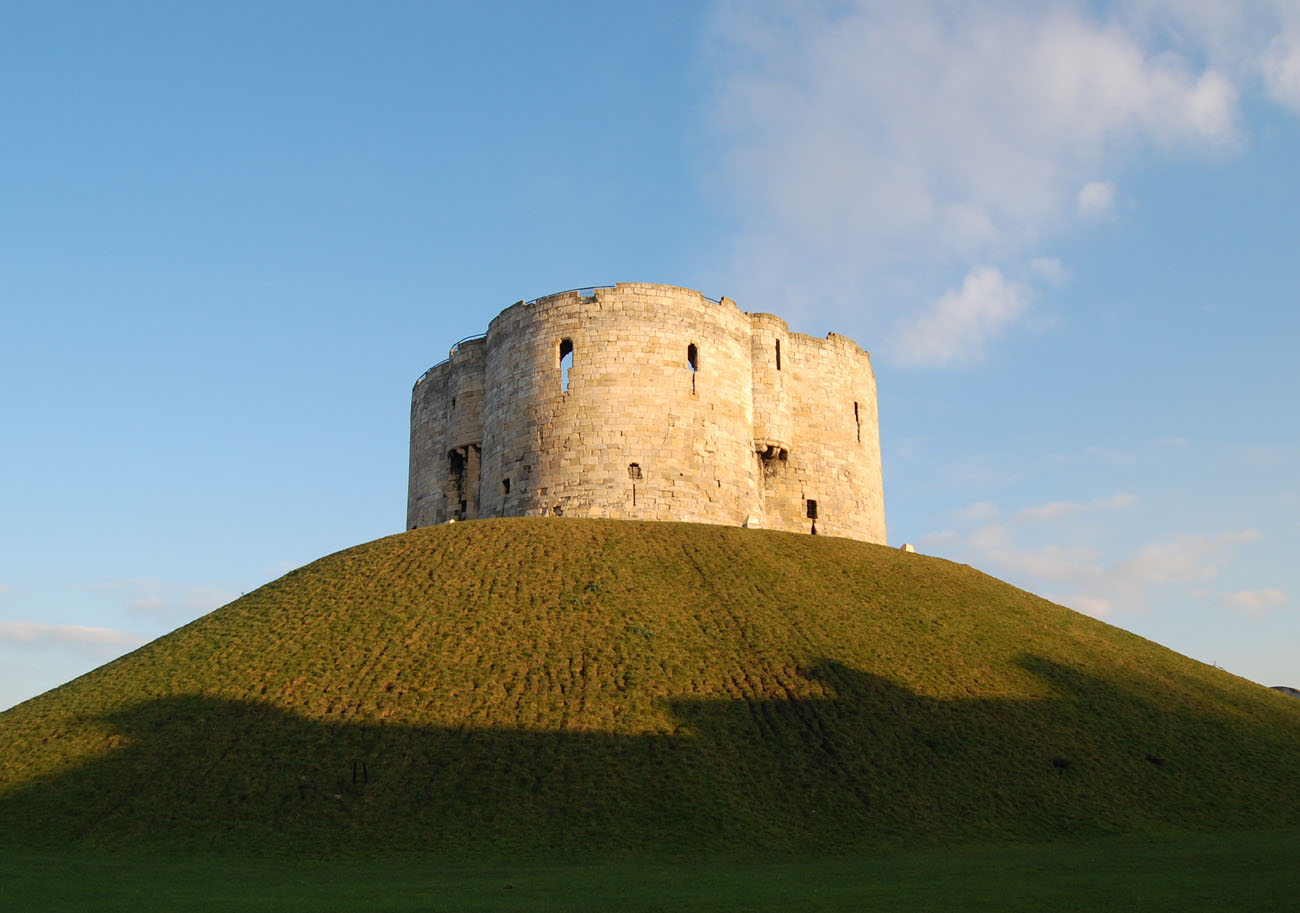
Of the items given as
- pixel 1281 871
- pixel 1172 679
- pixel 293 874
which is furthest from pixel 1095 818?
pixel 293 874

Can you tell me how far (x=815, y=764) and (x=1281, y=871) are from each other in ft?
34.1

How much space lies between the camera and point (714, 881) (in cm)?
1908

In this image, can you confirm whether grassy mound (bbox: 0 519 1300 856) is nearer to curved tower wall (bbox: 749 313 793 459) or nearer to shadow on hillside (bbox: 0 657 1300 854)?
shadow on hillside (bbox: 0 657 1300 854)

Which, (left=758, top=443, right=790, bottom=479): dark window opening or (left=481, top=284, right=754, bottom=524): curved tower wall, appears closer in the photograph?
(left=481, top=284, right=754, bottom=524): curved tower wall

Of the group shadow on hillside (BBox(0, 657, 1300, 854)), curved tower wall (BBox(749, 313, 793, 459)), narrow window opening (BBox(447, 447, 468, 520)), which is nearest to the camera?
shadow on hillside (BBox(0, 657, 1300, 854))

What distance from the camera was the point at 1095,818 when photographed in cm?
2494

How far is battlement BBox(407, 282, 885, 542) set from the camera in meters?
42.8

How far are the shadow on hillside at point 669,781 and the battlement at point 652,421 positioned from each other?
49.8 ft

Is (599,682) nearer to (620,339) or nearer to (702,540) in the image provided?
(702,540)

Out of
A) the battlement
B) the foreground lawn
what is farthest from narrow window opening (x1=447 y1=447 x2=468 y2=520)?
the foreground lawn

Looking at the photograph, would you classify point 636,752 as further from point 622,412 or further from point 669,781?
point 622,412

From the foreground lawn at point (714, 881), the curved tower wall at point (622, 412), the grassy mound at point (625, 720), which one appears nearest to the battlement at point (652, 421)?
the curved tower wall at point (622, 412)

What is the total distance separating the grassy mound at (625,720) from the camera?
941 inches

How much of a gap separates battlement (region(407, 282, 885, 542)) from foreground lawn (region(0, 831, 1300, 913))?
2233 cm
